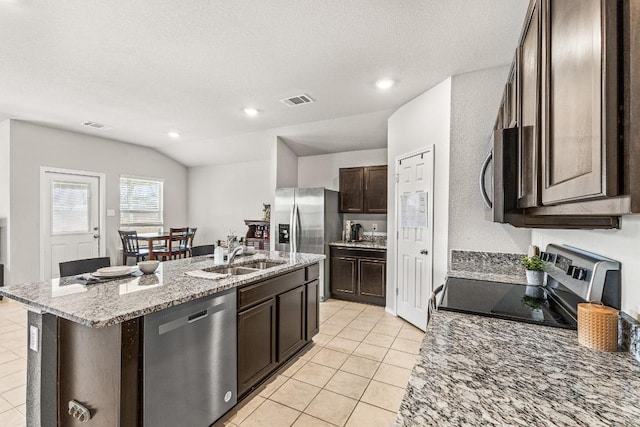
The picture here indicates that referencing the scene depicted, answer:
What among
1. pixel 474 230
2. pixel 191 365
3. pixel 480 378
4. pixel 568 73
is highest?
pixel 568 73

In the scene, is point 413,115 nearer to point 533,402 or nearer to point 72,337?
point 533,402

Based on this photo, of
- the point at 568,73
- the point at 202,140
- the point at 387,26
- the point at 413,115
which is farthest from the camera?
the point at 202,140

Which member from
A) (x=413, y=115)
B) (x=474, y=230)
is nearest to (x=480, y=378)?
(x=474, y=230)

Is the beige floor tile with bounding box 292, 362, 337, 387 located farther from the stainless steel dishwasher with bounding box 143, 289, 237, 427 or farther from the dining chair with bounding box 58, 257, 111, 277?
the dining chair with bounding box 58, 257, 111, 277

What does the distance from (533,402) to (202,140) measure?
606cm

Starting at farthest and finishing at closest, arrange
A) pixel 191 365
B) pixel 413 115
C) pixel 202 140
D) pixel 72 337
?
pixel 202 140
pixel 413 115
pixel 191 365
pixel 72 337

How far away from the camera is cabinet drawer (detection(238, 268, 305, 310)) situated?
6.82 feet

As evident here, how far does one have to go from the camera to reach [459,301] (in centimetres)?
158

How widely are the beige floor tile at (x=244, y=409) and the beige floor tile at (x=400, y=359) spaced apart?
1.19 metres

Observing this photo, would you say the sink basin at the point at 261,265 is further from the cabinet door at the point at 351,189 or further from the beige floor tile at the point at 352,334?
the cabinet door at the point at 351,189

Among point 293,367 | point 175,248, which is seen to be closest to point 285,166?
point 175,248

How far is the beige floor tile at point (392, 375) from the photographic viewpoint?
2402mm

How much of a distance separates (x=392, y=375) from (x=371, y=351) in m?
0.45

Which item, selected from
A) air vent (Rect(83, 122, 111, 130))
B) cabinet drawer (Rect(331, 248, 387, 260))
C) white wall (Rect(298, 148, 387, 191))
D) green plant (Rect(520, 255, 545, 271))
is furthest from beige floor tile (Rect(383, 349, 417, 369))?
air vent (Rect(83, 122, 111, 130))
